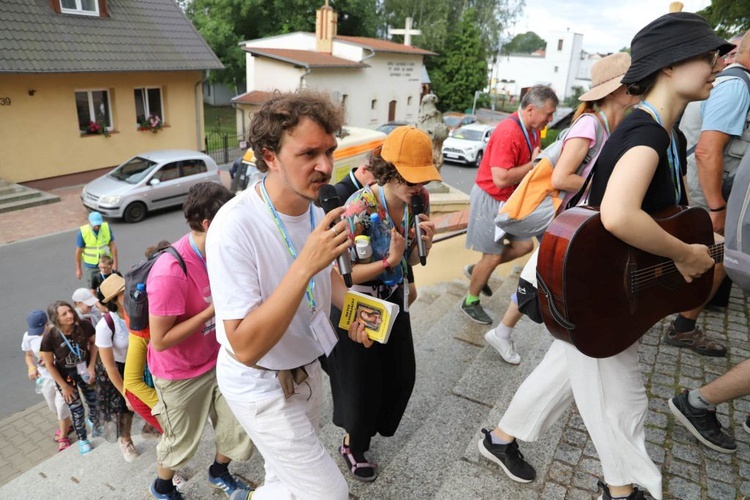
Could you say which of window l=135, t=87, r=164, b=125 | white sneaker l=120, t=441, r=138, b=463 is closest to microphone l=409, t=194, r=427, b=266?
white sneaker l=120, t=441, r=138, b=463

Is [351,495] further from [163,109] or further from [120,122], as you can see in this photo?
[163,109]

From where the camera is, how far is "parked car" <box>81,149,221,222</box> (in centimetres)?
1171

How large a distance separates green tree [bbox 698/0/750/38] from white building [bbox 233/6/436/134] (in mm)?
15018

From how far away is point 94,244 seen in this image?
717 centimetres

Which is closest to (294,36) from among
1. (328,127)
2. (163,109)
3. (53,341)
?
(163,109)

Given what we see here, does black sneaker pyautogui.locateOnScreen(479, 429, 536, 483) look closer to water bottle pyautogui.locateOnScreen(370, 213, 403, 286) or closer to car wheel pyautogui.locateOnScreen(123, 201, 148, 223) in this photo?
water bottle pyautogui.locateOnScreen(370, 213, 403, 286)

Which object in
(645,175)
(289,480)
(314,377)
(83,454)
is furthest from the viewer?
(83,454)

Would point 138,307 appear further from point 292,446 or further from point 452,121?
point 452,121

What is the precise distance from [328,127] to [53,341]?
3.96 metres

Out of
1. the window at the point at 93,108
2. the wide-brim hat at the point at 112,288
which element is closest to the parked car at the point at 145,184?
the window at the point at 93,108

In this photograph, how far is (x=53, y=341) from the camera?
176 inches

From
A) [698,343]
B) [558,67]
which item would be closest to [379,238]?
[698,343]

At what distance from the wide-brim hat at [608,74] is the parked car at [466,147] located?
56.2ft

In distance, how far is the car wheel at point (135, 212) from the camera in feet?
39.0
